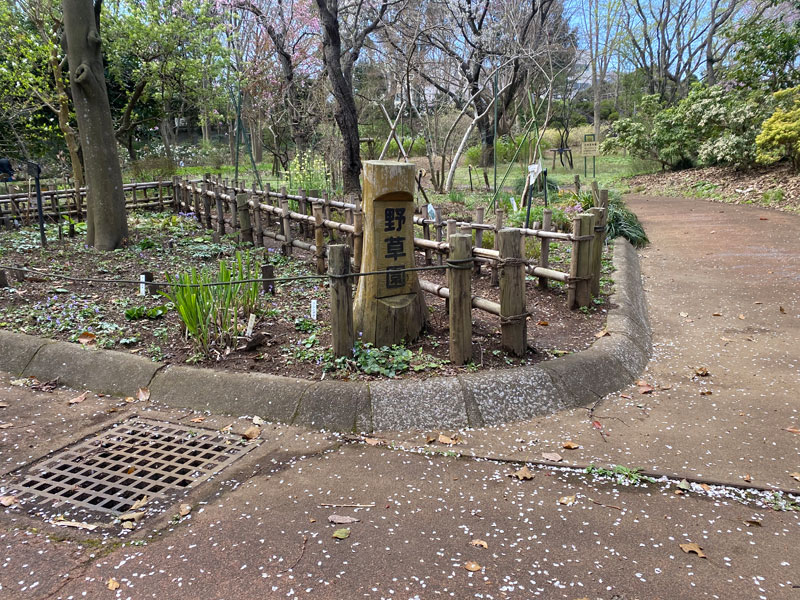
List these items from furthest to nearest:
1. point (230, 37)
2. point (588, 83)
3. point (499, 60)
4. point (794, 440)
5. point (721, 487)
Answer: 1. point (588, 83)
2. point (230, 37)
3. point (499, 60)
4. point (794, 440)
5. point (721, 487)

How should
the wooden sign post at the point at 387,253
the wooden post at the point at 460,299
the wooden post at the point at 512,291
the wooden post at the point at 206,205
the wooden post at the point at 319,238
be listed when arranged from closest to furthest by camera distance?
the wooden post at the point at 460,299 < the wooden post at the point at 512,291 < the wooden sign post at the point at 387,253 < the wooden post at the point at 319,238 < the wooden post at the point at 206,205

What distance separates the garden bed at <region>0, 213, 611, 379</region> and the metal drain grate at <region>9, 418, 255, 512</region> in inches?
27.3

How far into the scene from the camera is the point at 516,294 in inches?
158

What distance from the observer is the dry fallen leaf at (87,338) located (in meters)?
4.56

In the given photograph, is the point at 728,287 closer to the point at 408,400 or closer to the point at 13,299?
the point at 408,400

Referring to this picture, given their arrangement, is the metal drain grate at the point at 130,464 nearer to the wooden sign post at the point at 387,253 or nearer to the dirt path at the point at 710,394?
the wooden sign post at the point at 387,253

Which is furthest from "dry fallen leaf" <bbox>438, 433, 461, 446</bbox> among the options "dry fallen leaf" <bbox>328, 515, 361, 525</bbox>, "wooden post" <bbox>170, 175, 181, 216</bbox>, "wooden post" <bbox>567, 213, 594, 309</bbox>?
"wooden post" <bbox>170, 175, 181, 216</bbox>

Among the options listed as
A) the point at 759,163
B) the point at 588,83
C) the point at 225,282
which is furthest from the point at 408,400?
the point at 588,83

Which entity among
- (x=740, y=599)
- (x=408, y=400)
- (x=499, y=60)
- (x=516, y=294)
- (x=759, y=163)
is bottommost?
(x=740, y=599)

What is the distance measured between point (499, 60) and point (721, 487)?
1550 centimetres

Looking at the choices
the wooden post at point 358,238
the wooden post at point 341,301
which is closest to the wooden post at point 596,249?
the wooden post at point 358,238

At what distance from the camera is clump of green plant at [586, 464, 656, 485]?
2978 mm

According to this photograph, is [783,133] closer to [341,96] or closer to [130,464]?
[341,96]

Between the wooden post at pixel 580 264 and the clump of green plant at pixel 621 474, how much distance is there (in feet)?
8.48
